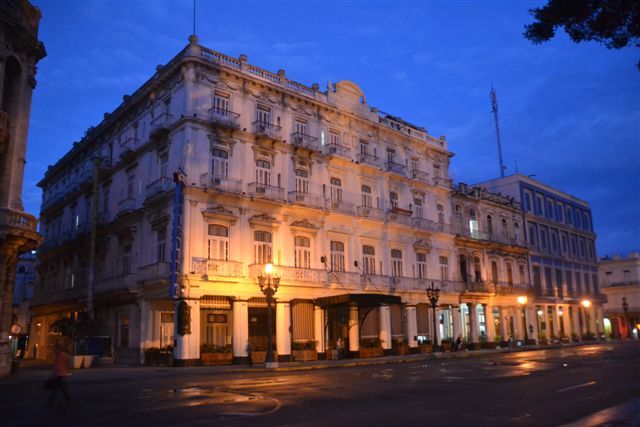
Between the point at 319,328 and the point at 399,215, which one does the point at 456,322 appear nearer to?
the point at 399,215

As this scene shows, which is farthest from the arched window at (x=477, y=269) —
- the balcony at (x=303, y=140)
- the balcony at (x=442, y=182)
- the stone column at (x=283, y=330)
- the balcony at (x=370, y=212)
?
the stone column at (x=283, y=330)

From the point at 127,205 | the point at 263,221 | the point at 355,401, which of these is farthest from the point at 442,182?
the point at 355,401

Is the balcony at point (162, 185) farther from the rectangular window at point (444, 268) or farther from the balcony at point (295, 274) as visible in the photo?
the rectangular window at point (444, 268)

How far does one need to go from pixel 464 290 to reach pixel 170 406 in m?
34.4

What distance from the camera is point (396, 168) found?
40.6 meters

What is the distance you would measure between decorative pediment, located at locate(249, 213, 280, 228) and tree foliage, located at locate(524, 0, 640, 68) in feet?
72.7

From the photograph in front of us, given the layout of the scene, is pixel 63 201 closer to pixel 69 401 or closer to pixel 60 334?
pixel 60 334

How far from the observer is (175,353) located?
27547mm

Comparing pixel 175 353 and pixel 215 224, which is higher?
pixel 215 224

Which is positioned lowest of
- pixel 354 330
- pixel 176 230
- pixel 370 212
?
pixel 354 330

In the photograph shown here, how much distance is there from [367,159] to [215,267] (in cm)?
1502

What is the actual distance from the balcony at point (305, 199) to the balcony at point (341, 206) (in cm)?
86

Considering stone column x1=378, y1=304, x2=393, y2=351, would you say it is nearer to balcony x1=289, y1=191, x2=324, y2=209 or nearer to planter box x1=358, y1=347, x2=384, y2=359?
planter box x1=358, y1=347, x2=384, y2=359

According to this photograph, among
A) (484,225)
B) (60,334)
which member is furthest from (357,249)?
(60,334)
